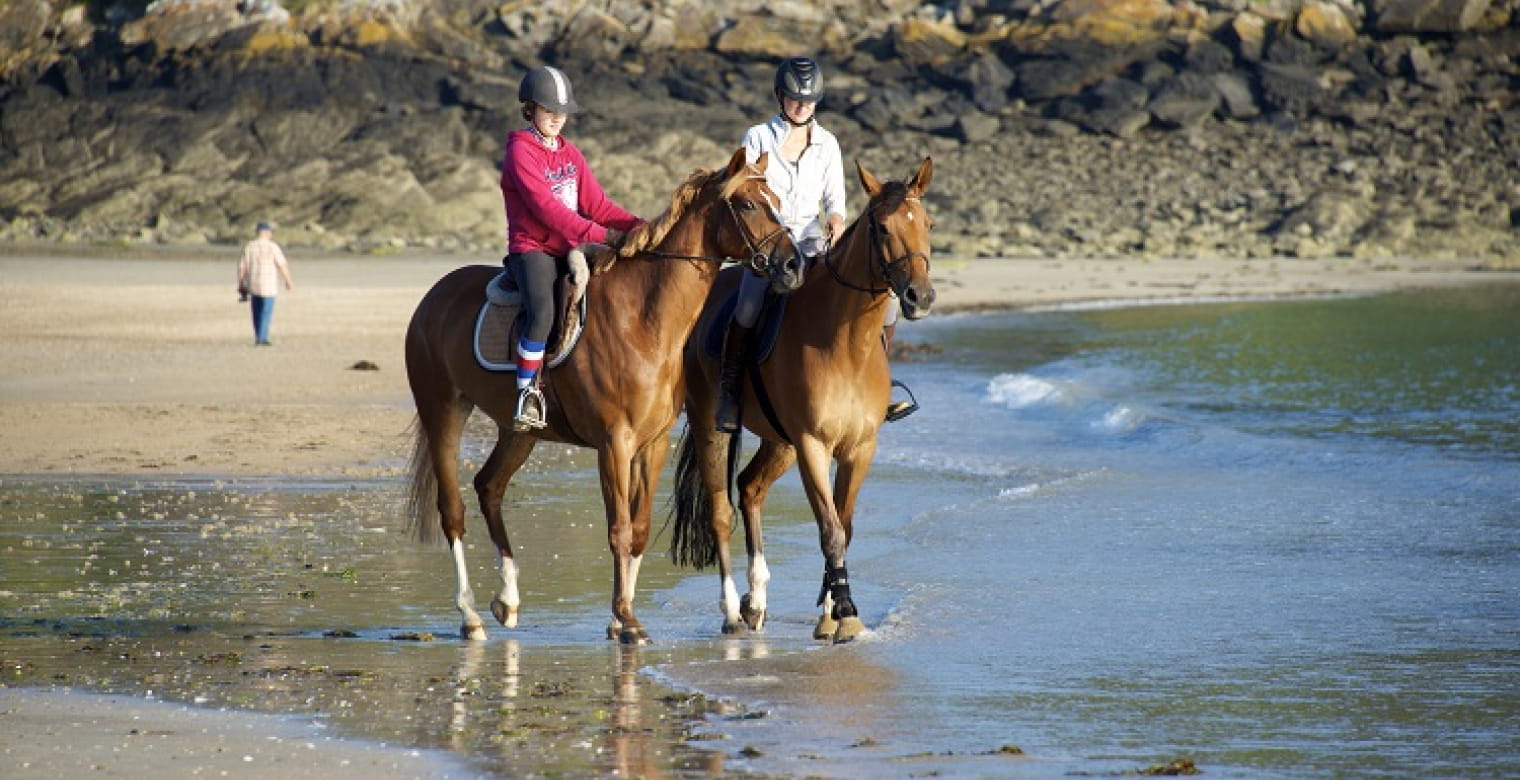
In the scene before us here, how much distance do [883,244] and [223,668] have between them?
9.88ft

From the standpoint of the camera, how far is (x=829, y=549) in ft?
26.4

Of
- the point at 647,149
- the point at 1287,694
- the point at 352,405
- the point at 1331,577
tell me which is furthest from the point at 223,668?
the point at 647,149

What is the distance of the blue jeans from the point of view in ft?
73.6

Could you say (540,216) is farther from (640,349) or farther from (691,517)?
(691,517)

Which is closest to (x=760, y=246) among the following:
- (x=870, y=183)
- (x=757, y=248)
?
(x=757, y=248)

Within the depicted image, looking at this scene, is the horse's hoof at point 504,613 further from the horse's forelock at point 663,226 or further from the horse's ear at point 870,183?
the horse's ear at point 870,183

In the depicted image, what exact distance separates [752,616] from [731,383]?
40.7 inches

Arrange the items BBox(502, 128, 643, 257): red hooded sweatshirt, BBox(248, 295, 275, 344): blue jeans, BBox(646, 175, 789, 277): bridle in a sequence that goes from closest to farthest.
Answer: BBox(646, 175, 789, 277): bridle
BBox(502, 128, 643, 257): red hooded sweatshirt
BBox(248, 295, 275, 344): blue jeans

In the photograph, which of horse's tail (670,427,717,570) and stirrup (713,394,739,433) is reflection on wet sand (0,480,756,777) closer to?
horse's tail (670,427,717,570)

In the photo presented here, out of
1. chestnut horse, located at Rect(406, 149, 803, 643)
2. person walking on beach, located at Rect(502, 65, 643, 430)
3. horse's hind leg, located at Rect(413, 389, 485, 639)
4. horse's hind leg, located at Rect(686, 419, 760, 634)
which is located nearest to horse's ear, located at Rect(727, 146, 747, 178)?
chestnut horse, located at Rect(406, 149, 803, 643)

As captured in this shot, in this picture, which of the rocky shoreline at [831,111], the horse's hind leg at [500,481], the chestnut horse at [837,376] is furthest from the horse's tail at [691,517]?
the rocky shoreline at [831,111]

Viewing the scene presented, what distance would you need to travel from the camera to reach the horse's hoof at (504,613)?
8180mm

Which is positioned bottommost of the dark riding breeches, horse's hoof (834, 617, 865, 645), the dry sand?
the dry sand

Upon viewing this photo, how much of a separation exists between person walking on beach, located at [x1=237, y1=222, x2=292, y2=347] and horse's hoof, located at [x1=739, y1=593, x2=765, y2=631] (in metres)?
14.8
